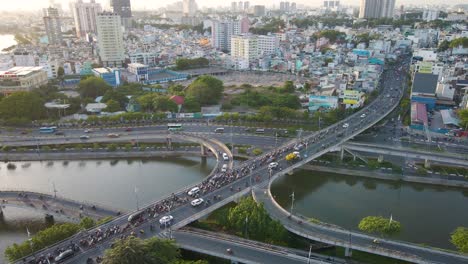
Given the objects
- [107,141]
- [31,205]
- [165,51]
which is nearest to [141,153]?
[107,141]

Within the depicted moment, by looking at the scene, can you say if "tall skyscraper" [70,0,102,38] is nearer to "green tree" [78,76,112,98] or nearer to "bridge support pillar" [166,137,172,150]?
"green tree" [78,76,112,98]

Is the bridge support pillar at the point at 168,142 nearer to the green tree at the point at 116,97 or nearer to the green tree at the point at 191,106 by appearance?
the green tree at the point at 191,106

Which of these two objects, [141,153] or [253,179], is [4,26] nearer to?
[141,153]

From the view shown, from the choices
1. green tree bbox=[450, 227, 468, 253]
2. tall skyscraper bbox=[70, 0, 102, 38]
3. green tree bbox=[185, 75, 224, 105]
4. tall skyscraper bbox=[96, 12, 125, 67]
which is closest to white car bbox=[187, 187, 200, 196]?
green tree bbox=[450, 227, 468, 253]

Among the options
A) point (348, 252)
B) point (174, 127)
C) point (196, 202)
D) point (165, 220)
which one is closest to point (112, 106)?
point (174, 127)

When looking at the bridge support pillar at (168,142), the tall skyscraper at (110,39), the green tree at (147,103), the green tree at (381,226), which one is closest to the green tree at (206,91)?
the green tree at (147,103)

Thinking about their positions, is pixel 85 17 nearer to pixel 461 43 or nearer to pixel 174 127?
pixel 174 127
